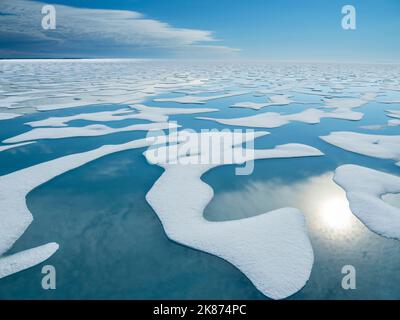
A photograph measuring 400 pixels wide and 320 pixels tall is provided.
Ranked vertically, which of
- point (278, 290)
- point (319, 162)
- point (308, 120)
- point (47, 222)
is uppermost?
point (308, 120)

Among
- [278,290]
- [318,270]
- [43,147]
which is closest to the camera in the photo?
[278,290]

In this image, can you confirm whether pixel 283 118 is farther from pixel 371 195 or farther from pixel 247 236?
pixel 247 236

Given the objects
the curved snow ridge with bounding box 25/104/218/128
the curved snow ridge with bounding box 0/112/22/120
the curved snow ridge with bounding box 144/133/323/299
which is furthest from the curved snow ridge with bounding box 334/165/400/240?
the curved snow ridge with bounding box 0/112/22/120

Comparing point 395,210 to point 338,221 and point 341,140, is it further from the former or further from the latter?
point 341,140

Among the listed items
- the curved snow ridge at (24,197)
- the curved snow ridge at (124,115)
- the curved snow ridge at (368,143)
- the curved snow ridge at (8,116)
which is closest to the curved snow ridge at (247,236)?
the curved snow ridge at (24,197)

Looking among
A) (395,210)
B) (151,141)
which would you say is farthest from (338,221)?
(151,141)

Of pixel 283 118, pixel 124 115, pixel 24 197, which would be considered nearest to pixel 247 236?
pixel 24 197

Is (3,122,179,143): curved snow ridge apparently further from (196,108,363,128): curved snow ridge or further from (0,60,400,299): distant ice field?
(196,108,363,128): curved snow ridge
